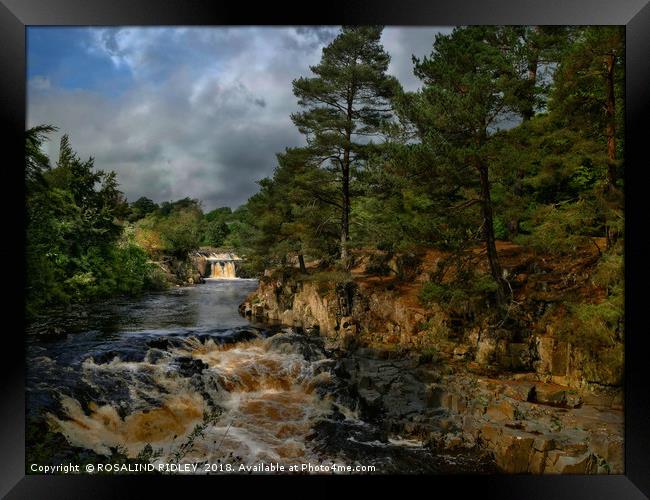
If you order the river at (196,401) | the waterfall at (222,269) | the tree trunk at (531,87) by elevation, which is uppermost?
the tree trunk at (531,87)

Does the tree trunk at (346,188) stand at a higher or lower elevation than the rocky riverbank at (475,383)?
higher

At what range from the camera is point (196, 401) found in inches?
176

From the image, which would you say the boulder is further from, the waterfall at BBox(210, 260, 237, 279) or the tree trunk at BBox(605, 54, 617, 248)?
the waterfall at BBox(210, 260, 237, 279)

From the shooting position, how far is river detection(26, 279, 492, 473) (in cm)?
363

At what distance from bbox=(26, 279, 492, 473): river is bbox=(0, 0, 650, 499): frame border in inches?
25.4

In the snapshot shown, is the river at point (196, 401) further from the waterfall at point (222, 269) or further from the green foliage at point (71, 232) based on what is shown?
the waterfall at point (222, 269)

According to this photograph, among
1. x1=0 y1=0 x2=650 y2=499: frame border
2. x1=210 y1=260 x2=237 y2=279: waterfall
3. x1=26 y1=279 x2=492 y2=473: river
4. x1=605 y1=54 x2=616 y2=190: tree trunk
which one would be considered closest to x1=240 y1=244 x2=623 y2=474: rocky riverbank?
x1=26 y1=279 x2=492 y2=473: river

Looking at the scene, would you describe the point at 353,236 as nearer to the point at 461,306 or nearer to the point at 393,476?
the point at 461,306

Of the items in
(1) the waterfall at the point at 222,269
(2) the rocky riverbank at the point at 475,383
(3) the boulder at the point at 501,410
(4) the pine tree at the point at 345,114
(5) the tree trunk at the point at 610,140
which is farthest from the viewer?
(1) the waterfall at the point at 222,269
